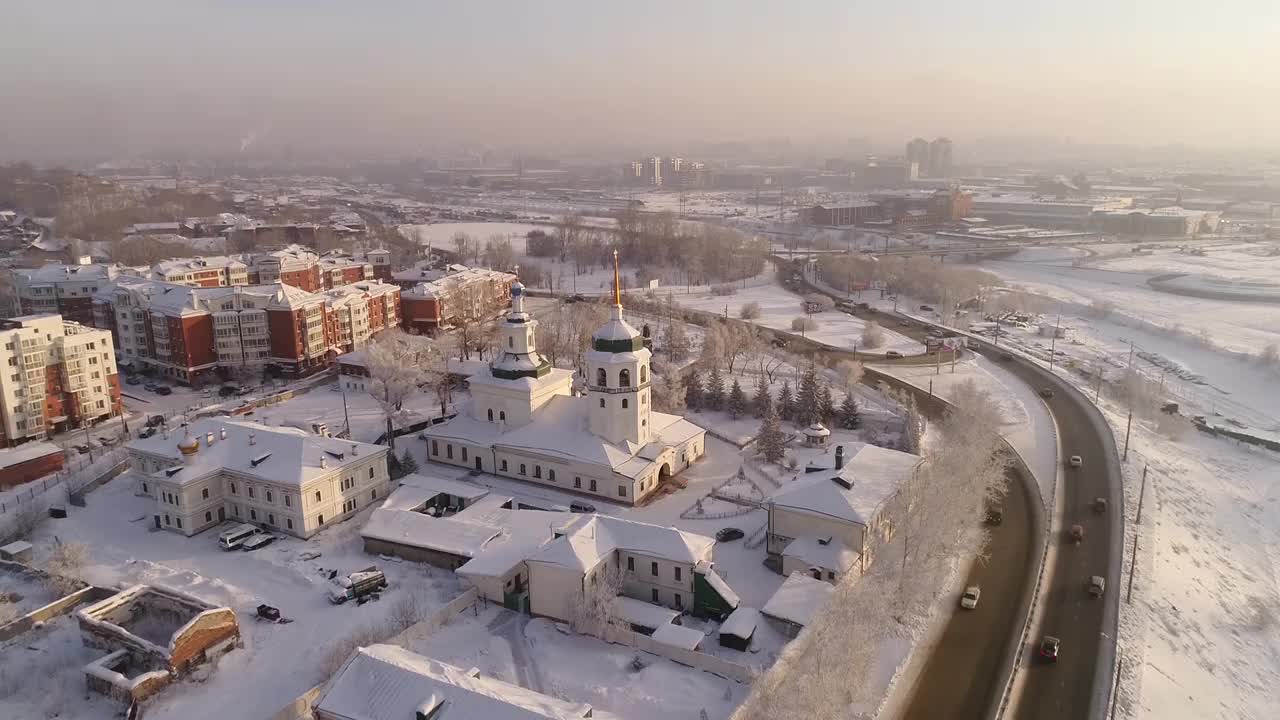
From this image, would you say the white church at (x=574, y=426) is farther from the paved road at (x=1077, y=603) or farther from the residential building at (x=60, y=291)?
the residential building at (x=60, y=291)

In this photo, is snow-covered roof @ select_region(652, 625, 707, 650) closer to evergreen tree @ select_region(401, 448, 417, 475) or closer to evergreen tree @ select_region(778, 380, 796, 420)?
evergreen tree @ select_region(401, 448, 417, 475)

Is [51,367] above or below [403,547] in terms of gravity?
above

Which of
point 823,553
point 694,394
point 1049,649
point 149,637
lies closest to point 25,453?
point 149,637

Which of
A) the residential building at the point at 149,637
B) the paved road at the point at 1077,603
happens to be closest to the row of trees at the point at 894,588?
the paved road at the point at 1077,603

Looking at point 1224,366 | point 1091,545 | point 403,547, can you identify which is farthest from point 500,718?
point 1224,366

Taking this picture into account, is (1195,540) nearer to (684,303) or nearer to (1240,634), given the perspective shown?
(1240,634)

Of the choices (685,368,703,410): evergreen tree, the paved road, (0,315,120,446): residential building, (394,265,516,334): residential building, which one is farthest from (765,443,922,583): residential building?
(394,265,516,334): residential building

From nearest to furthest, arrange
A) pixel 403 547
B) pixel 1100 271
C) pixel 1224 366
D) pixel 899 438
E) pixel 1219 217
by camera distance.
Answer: pixel 403 547 < pixel 899 438 < pixel 1224 366 < pixel 1100 271 < pixel 1219 217
